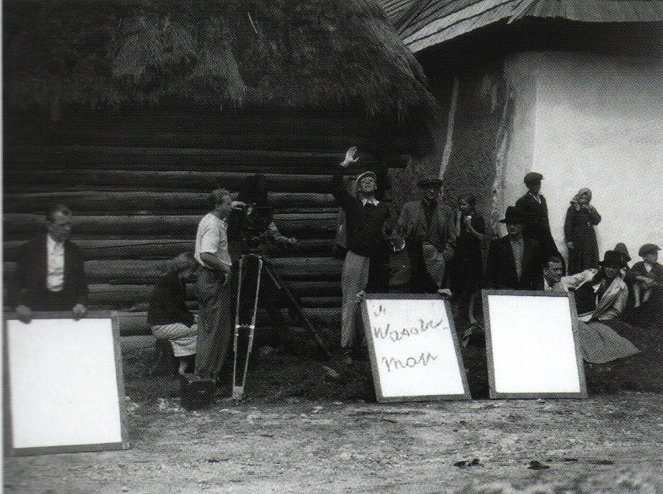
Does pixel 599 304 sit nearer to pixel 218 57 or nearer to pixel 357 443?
pixel 357 443

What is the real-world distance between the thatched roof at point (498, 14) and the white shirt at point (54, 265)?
208 inches

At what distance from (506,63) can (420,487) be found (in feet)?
21.5

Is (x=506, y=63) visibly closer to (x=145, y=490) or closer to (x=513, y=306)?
(x=513, y=306)

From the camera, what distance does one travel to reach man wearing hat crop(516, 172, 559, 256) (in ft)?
31.1

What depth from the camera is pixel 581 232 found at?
1022 cm

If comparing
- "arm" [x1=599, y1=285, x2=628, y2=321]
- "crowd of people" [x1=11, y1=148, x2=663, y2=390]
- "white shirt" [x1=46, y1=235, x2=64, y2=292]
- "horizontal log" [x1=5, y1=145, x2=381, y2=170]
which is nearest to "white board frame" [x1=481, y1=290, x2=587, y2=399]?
"crowd of people" [x1=11, y1=148, x2=663, y2=390]

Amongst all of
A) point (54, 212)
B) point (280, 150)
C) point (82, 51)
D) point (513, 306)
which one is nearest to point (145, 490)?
point (54, 212)

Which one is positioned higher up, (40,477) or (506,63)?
(506,63)

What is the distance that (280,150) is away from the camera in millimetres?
9969

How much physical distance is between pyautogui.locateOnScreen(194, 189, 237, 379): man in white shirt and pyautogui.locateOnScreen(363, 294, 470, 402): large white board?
1.09 metres

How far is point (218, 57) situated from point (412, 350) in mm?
3070

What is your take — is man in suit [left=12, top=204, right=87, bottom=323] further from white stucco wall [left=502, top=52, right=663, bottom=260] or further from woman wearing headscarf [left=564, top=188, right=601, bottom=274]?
white stucco wall [left=502, top=52, right=663, bottom=260]

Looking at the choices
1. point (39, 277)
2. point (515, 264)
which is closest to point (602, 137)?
point (515, 264)

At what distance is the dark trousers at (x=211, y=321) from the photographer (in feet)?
25.8
